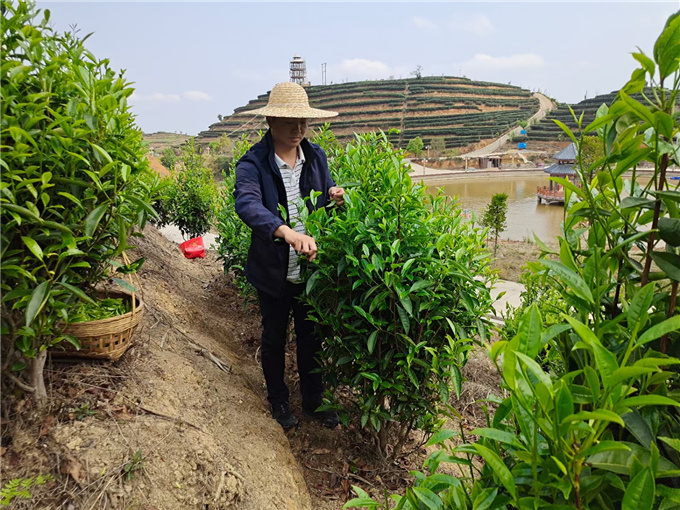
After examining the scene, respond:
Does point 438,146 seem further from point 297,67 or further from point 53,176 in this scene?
point 53,176

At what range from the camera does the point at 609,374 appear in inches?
26.5

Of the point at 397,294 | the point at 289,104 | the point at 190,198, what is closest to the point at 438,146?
the point at 190,198

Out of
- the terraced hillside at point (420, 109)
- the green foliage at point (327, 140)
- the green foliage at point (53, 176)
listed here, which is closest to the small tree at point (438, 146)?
the terraced hillside at point (420, 109)

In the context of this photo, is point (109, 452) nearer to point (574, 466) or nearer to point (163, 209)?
point (574, 466)

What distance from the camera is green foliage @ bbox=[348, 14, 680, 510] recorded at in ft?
2.18

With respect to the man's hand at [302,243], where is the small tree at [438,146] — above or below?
above

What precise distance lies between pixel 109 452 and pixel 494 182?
40.1 meters

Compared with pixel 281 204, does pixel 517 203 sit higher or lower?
lower

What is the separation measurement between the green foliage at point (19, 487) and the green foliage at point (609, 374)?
4.12 ft

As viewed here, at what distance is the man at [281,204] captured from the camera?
7.64ft

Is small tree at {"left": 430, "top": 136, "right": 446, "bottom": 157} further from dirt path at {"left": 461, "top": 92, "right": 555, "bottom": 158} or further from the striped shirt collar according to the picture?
the striped shirt collar

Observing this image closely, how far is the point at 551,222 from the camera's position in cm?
2288

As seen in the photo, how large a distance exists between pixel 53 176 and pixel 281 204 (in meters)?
1.10

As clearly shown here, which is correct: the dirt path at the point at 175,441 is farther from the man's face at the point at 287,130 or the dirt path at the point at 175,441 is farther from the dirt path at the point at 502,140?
the dirt path at the point at 502,140
